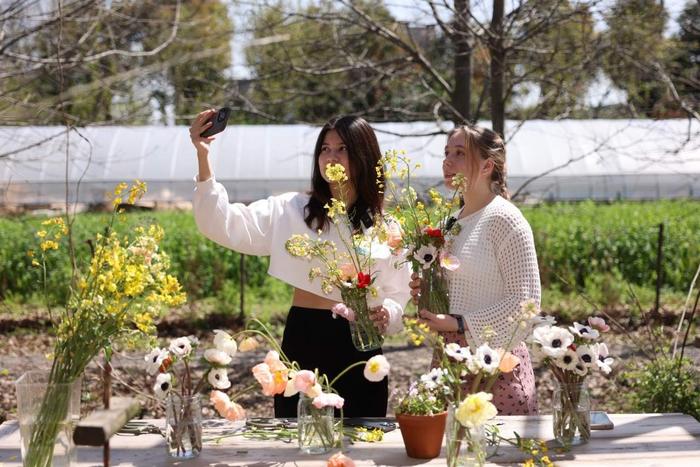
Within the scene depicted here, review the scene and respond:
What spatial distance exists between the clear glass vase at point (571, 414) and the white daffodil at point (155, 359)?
3.27 feet

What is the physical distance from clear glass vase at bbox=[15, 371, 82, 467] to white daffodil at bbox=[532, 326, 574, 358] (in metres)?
1.12

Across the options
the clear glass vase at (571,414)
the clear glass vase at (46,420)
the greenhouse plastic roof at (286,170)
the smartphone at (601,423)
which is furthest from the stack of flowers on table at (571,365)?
the greenhouse plastic roof at (286,170)

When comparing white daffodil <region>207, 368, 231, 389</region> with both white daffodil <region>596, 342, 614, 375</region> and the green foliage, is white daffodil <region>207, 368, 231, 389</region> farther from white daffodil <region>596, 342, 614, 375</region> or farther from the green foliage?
the green foliage

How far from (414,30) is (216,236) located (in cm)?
381

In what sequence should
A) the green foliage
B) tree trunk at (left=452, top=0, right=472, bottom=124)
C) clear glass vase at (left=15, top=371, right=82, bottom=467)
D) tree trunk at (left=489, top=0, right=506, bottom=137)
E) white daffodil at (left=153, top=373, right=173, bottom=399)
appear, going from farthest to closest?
tree trunk at (left=452, top=0, right=472, bottom=124), tree trunk at (left=489, top=0, right=506, bottom=137), the green foliage, white daffodil at (left=153, top=373, right=173, bottom=399), clear glass vase at (left=15, top=371, right=82, bottom=467)

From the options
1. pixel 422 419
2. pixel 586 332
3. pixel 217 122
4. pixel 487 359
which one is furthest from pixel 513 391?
pixel 217 122

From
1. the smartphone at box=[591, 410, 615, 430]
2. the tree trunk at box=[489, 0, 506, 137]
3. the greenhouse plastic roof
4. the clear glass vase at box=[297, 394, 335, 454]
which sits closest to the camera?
the clear glass vase at box=[297, 394, 335, 454]

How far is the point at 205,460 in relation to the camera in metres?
2.23

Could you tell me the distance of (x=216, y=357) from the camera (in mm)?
2160

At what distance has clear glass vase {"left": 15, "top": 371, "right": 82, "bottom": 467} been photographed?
1911mm

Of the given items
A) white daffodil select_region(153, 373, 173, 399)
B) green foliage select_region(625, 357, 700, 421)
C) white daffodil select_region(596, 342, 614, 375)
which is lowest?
green foliage select_region(625, 357, 700, 421)

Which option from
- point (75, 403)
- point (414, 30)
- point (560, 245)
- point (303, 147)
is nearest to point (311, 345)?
point (75, 403)

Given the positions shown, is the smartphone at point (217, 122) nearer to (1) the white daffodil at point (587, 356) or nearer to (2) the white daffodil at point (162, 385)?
(2) the white daffodil at point (162, 385)

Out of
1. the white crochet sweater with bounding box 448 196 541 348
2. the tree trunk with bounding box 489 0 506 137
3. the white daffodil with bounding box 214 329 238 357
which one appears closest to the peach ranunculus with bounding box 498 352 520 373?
the white crochet sweater with bounding box 448 196 541 348
